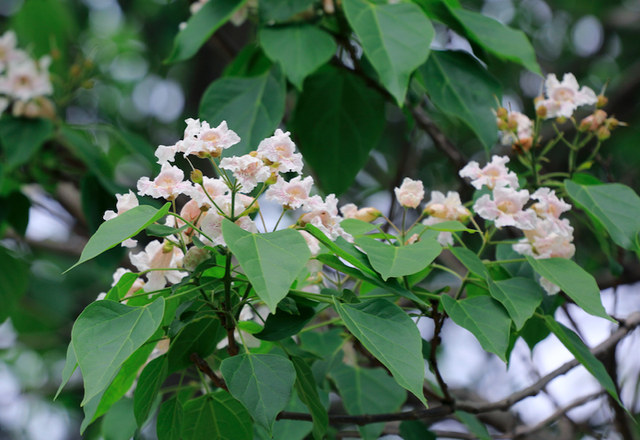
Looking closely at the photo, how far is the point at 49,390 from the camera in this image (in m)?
2.55

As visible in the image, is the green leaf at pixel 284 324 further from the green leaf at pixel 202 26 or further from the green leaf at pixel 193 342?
the green leaf at pixel 202 26

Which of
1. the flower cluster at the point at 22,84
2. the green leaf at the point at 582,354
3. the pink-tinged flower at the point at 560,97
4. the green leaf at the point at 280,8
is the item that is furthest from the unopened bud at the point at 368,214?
the flower cluster at the point at 22,84

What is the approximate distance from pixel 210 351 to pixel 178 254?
0.48ft

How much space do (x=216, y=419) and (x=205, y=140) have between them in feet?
1.28

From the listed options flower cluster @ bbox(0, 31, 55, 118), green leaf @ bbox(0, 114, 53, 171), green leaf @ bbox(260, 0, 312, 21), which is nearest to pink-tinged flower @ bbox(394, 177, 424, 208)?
green leaf @ bbox(260, 0, 312, 21)

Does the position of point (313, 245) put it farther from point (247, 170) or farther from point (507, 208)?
point (507, 208)


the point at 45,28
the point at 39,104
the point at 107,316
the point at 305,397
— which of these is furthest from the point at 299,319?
the point at 45,28

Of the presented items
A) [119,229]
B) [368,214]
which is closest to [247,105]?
[368,214]

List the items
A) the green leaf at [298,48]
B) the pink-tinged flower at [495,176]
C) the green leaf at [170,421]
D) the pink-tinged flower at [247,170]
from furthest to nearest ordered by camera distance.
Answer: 1. the green leaf at [298,48]
2. the pink-tinged flower at [495,176]
3. the green leaf at [170,421]
4. the pink-tinged flower at [247,170]

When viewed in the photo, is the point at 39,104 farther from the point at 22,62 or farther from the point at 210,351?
the point at 210,351

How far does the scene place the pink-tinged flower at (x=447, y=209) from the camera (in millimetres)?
892

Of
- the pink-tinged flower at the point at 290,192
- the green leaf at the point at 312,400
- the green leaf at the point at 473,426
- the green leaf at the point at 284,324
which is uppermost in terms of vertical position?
the pink-tinged flower at the point at 290,192

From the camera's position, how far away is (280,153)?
713mm

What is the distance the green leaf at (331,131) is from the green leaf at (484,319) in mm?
661
